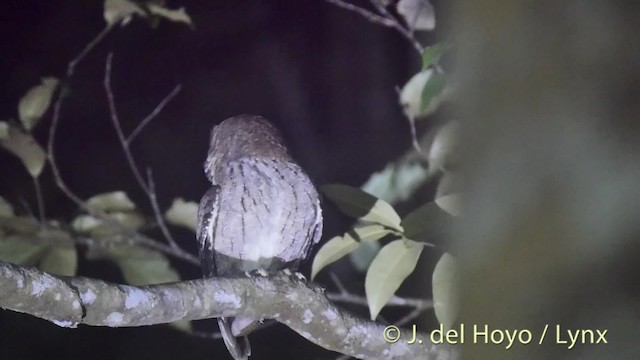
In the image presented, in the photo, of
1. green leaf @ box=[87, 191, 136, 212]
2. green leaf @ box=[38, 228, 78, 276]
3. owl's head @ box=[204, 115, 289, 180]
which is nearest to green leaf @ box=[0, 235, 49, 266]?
green leaf @ box=[38, 228, 78, 276]

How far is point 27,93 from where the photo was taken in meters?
1.22

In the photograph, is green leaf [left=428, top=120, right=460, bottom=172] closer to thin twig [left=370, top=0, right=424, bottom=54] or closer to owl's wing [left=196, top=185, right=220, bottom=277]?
thin twig [left=370, top=0, right=424, bottom=54]

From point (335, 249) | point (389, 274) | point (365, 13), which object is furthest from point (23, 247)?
point (365, 13)

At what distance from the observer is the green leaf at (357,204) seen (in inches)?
49.3

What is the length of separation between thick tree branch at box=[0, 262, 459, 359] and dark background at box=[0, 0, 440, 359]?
0.07 meters

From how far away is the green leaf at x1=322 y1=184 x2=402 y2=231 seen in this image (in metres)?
1.25

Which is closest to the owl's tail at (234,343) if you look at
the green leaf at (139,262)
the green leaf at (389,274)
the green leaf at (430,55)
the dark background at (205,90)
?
the dark background at (205,90)

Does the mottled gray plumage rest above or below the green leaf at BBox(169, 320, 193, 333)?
above

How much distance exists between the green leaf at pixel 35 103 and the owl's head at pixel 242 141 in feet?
1.03

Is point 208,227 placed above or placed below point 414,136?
below

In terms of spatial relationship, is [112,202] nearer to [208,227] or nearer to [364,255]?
[208,227]

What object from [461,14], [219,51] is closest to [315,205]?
[219,51]

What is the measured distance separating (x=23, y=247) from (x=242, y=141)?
1.46ft

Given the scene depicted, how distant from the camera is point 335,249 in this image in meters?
1.26
